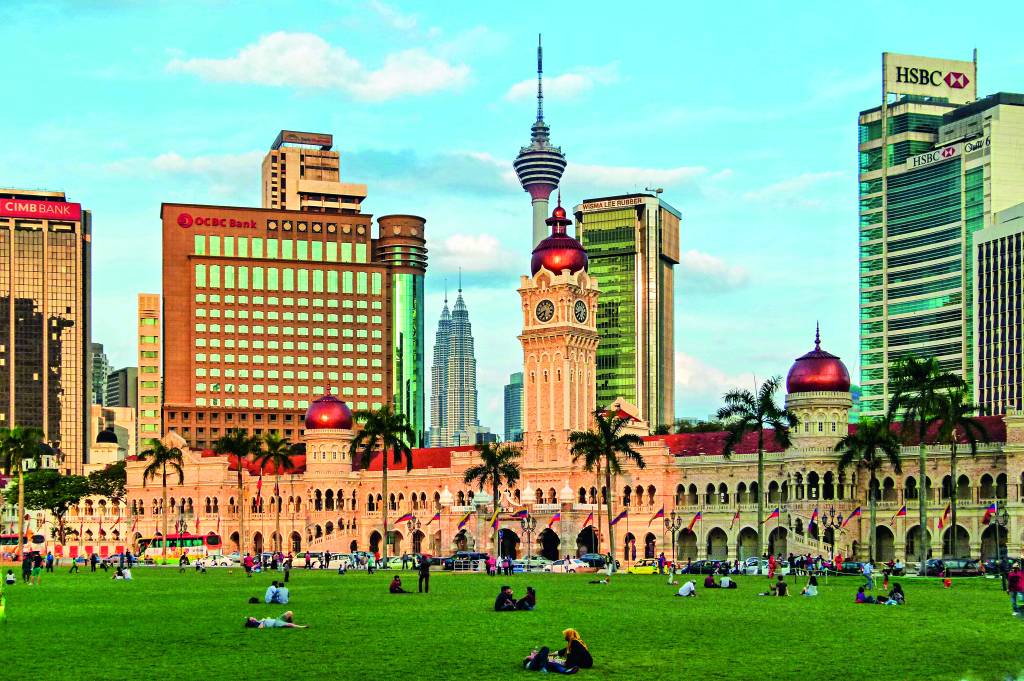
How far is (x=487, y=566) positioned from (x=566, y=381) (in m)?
44.7

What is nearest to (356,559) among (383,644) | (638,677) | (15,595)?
(15,595)

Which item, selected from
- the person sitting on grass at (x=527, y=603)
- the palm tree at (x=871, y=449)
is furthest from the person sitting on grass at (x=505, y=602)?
the palm tree at (x=871, y=449)

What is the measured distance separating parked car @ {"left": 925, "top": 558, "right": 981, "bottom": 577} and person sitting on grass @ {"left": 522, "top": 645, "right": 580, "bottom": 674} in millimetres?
55416

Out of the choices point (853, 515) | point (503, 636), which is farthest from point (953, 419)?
point (503, 636)

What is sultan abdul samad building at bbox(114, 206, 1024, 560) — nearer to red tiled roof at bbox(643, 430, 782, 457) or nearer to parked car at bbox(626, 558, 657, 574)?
red tiled roof at bbox(643, 430, 782, 457)

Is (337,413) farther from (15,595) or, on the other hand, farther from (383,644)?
(383,644)

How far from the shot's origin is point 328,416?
15812 cm

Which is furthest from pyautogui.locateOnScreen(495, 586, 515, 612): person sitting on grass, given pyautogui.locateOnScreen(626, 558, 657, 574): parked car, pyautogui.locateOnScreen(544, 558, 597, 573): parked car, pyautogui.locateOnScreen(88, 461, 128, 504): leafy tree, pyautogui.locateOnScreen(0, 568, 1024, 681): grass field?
pyautogui.locateOnScreen(88, 461, 128, 504): leafy tree

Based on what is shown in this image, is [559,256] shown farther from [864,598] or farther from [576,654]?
[576,654]

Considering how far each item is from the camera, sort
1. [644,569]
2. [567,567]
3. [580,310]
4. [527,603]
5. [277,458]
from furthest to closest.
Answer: [277,458] < [580,310] < [567,567] < [644,569] < [527,603]

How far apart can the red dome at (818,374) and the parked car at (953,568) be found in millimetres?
26634

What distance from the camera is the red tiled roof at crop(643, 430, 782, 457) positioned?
12644 centimetres

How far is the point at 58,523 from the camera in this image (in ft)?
616

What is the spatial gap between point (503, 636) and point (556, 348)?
3940 inches
